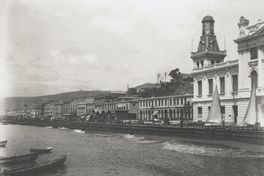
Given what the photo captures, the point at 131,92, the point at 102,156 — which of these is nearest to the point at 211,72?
the point at 102,156

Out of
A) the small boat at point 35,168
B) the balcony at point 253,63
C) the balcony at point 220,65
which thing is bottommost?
the small boat at point 35,168

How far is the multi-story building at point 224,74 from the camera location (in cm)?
6412

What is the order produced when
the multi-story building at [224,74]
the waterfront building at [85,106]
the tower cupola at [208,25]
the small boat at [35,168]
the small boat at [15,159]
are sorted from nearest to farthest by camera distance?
the small boat at [35,168]
the small boat at [15,159]
the multi-story building at [224,74]
the tower cupola at [208,25]
the waterfront building at [85,106]

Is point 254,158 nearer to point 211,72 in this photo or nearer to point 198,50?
point 211,72

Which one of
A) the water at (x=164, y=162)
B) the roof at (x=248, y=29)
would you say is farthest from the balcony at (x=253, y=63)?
the water at (x=164, y=162)

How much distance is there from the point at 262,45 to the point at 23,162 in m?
39.6

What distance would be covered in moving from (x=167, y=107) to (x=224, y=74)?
42131 mm

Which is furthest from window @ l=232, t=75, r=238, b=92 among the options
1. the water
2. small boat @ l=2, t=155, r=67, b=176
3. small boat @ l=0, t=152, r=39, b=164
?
small boat @ l=0, t=152, r=39, b=164

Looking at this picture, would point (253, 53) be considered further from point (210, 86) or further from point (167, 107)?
point (167, 107)

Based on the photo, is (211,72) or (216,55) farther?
(216,55)

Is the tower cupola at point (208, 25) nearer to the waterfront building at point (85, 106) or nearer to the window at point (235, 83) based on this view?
the window at point (235, 83)

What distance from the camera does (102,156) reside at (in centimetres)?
4538

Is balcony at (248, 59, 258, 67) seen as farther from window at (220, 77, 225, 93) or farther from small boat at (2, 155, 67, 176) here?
small boat at (2, 155, 67, 176)

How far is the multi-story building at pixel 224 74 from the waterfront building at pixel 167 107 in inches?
751
